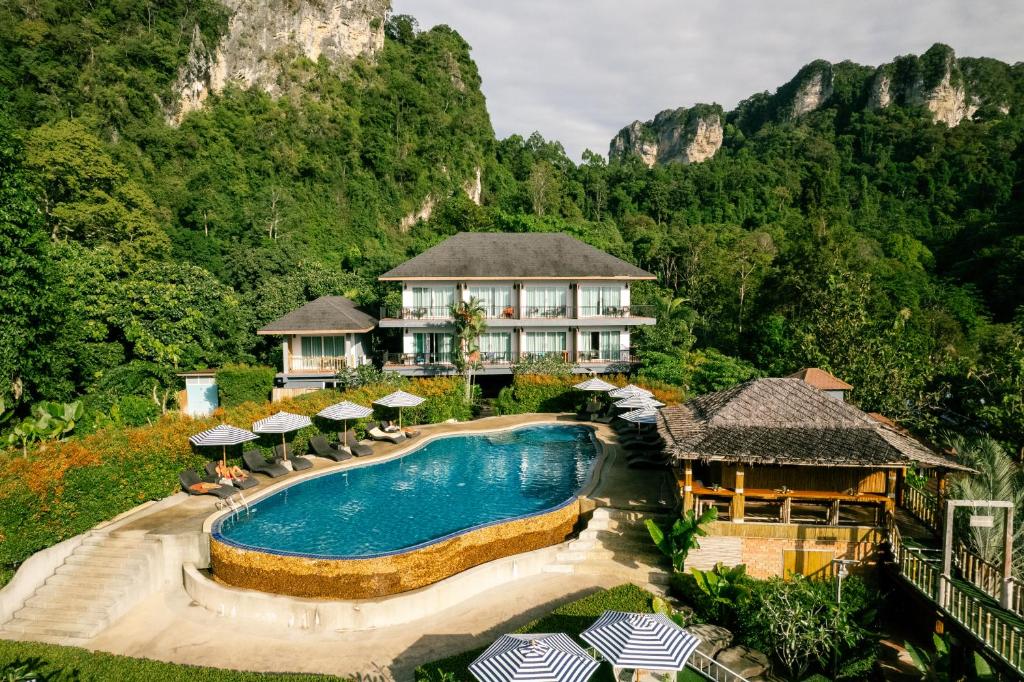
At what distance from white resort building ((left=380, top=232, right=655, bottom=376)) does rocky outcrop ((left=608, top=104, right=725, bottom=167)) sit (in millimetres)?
110117

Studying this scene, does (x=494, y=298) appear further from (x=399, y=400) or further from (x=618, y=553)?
(x=618, y=553)

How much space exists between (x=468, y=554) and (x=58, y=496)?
10.5 meters

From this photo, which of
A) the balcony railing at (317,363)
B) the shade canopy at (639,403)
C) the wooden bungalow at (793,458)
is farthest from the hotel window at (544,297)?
the wooden bungalow at (793,458)

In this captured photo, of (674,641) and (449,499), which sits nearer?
(674,641)

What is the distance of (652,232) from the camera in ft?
251

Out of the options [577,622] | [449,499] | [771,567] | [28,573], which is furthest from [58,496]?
[771,567]

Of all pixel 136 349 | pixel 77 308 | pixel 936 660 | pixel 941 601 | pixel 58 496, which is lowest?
pixel 936 660

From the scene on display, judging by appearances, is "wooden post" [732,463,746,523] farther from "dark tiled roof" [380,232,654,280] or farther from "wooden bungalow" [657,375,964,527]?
"dark tiled roof" [380,232,654,280]

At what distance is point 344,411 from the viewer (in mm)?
22062

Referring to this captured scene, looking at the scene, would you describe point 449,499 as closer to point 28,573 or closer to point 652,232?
point 28,573

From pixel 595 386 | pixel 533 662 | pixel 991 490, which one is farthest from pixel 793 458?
pixel 595 386

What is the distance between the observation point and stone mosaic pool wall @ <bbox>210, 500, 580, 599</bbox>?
12.7 metres

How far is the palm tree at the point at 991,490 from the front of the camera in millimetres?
11883

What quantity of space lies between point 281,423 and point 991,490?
20440mm
